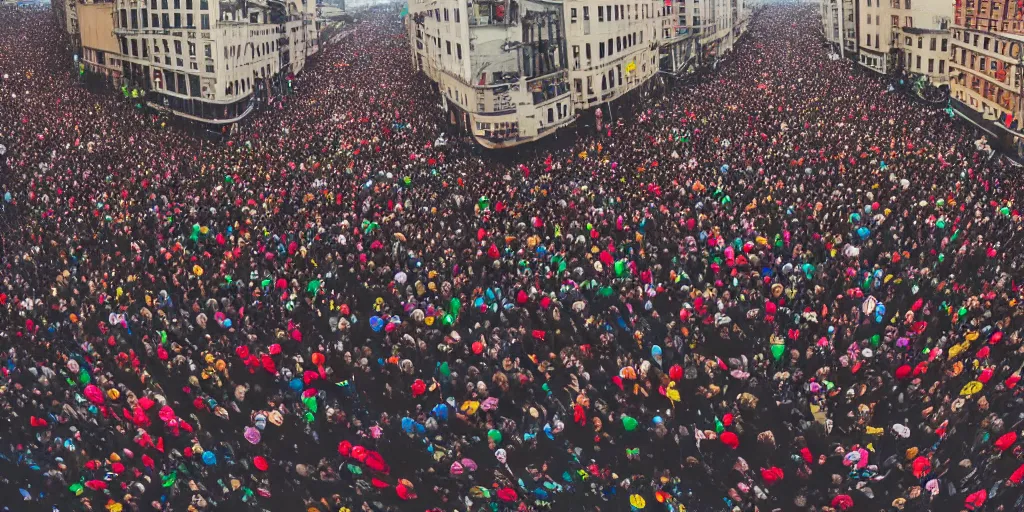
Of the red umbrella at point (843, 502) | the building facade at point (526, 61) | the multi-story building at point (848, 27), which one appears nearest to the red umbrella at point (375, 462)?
the red umbrella at point (843, 502)

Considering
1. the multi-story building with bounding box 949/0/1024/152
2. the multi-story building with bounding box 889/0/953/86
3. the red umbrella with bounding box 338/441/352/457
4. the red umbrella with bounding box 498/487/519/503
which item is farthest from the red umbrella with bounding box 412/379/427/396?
the multi-story building with bounding box 889/0/953/86

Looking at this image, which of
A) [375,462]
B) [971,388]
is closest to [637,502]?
[375,462]

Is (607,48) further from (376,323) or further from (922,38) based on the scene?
(376,323)

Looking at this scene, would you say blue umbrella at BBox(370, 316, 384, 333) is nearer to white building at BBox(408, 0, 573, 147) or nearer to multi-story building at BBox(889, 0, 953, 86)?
white building at BBox(408, 0, 573, 147)

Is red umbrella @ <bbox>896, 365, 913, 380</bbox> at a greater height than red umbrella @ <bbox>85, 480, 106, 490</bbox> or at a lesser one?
greater

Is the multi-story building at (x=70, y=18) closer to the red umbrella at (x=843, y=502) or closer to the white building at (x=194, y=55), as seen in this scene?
the white building at (x=194, y=55)

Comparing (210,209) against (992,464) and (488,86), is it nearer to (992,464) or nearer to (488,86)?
(488,86)
